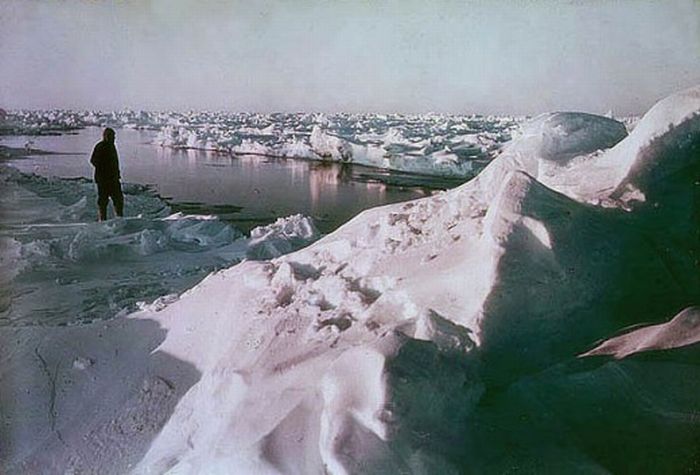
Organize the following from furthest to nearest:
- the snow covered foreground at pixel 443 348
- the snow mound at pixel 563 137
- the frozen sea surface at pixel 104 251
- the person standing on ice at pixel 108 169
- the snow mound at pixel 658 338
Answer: the person standing on ice at pixel 108 169 → the frozen sea surface at pixel 104 251 → the snow mound at pixel 563 137 → the snow mound at pixel 658 338 → the snow covered foreground at pixel 443 348

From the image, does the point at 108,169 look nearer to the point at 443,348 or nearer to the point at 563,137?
the point at 563,137

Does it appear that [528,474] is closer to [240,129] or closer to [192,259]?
[192,259]

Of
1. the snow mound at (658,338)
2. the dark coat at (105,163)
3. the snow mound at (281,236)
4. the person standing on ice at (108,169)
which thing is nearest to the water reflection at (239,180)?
the snow mound at (281,236)

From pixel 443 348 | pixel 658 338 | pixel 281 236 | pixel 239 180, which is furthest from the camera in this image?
pixel 239 180

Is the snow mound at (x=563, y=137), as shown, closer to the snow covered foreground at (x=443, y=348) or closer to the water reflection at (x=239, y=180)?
the snow covered foreground at (x=443, y=348)

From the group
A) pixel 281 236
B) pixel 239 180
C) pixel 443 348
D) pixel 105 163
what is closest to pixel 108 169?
pixel 105 163

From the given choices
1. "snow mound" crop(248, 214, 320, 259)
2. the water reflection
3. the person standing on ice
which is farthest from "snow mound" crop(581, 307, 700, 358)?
the person standing on ice

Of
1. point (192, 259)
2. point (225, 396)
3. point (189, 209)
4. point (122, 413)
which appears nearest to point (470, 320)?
point (225, 396)
